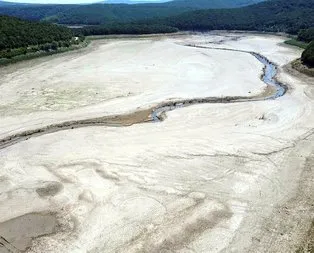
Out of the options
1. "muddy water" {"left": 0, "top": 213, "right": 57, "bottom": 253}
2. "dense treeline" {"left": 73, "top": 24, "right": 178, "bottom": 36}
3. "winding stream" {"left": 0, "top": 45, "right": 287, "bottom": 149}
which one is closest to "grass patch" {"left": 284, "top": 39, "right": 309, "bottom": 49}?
"winding stream" {"left": 0, "top": 45, "right": 287, "bottom": 149}

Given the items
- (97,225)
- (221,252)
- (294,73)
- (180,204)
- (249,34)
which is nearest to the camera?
(221,252)

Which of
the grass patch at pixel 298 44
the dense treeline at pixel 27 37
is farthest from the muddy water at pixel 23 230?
the grass patch at pixel 298 44

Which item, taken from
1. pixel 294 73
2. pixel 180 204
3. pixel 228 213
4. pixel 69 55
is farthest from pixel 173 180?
pixel 69 55

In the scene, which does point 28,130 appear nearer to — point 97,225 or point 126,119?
point 126,119

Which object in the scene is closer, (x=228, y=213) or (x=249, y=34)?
(x=228, y=213)

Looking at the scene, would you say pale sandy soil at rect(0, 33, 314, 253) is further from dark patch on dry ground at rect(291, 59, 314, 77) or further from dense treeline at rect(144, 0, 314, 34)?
dense treeline at rect(144, 0, 314, 34)

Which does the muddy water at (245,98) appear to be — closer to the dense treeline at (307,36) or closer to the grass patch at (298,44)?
the grass patch at (298,44)
